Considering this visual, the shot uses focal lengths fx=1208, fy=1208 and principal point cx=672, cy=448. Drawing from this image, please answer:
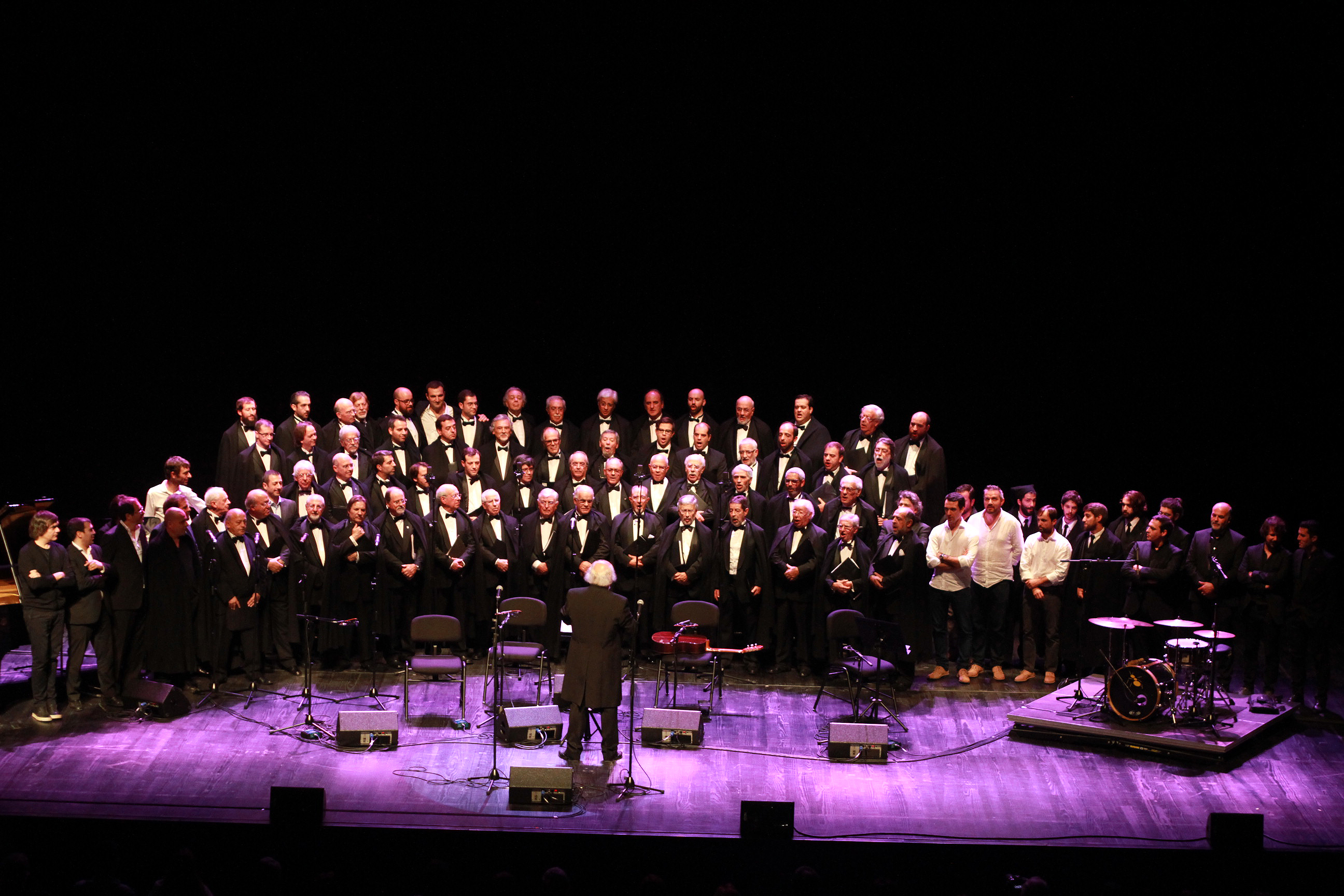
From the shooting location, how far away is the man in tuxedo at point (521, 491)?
1062 cm

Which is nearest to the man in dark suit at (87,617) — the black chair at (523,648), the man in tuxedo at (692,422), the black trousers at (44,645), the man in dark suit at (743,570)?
the black trousers at (44,645)

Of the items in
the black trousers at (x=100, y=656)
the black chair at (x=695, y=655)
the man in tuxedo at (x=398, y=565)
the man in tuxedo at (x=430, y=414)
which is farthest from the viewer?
the man in tuxedo at (x=430, y=414)

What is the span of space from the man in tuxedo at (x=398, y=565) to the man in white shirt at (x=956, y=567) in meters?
4.21

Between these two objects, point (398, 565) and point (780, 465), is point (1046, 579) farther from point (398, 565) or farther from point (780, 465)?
point (398, 565)

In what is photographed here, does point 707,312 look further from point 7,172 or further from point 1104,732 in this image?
point 7,172

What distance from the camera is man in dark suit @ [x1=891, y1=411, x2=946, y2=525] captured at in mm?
10836

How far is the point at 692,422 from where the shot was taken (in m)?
11.5

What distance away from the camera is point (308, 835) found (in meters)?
6.55

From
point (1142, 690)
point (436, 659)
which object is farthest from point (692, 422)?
point (1142, 690)

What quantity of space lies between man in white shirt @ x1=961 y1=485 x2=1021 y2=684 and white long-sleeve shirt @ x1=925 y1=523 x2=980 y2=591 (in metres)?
0.06

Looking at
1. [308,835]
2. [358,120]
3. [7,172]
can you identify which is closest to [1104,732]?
[308,835]

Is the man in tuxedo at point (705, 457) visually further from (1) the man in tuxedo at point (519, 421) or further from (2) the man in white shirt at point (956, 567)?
(2) the man in white shirt at point (956, 567)

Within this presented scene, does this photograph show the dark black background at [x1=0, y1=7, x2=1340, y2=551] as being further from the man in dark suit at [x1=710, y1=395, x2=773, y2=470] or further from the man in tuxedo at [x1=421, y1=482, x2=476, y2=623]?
the man in tuxedo at [x1=421, y1=482, x2=476, y2=623]

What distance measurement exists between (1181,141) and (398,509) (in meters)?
7.78
